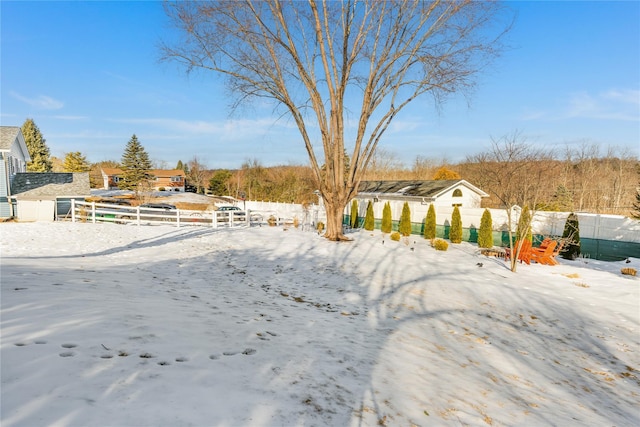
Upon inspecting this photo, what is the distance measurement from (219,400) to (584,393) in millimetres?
4753

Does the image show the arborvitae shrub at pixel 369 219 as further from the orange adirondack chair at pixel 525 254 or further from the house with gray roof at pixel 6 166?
the house with gray roof at pixel 6 166

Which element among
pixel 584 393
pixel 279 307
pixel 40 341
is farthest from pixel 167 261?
pixel 584 393

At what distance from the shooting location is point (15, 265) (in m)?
6.68

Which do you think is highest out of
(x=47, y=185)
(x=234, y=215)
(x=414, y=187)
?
(x=414, y=187)

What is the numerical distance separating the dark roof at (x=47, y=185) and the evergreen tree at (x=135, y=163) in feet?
86.9

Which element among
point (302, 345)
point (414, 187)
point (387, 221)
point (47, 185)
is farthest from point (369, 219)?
point (47, 185)

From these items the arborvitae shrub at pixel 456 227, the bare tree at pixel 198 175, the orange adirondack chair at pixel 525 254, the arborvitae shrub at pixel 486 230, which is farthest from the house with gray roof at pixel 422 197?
the bare tree at pixel 198 175

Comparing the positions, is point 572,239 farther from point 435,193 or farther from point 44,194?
point 44,194

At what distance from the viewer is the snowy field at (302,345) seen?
255 cm

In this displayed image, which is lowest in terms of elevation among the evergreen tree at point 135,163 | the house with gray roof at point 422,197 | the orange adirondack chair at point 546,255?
the orange adirondack chair at point 546,255

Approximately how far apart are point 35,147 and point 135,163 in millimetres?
18233

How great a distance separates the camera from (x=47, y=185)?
22.1 metres

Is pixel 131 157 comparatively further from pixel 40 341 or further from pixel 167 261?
pixel 40 341

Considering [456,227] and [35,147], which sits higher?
[35,147]
